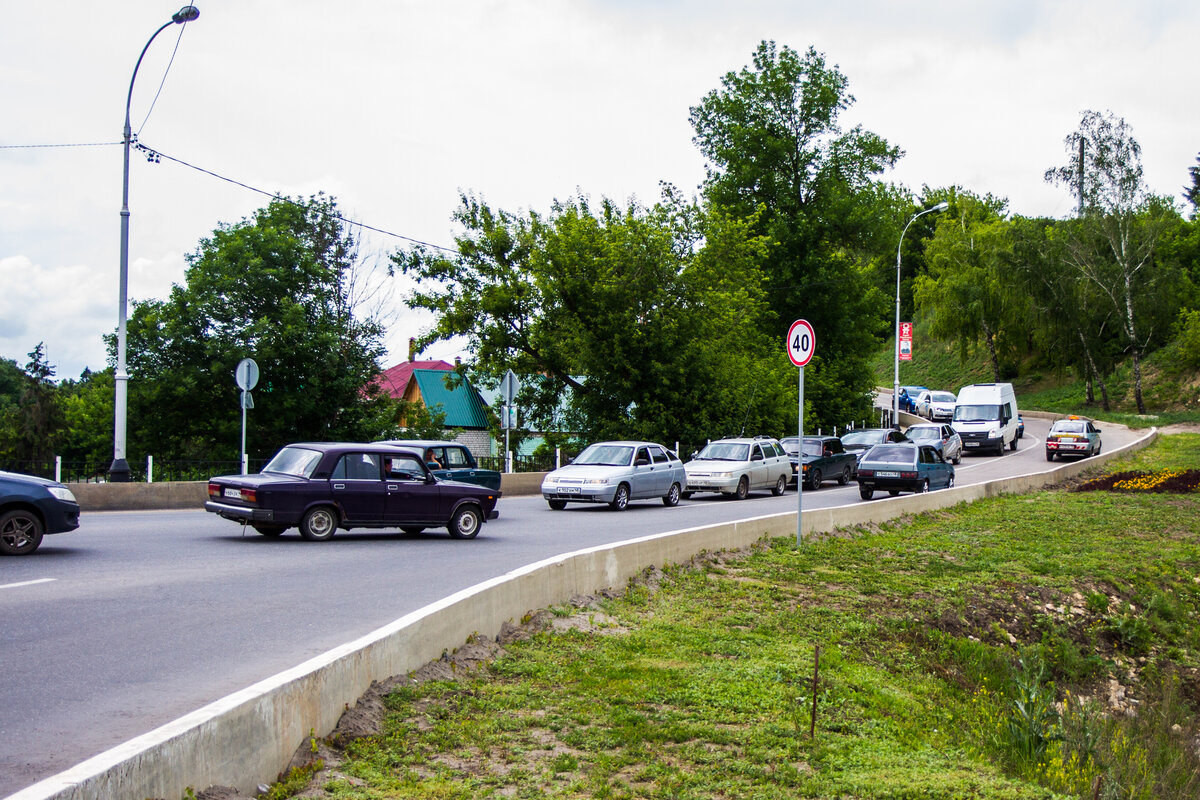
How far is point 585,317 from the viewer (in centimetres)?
3534

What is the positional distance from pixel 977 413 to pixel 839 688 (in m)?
38.9

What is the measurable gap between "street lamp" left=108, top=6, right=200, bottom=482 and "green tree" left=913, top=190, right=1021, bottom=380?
180 ft

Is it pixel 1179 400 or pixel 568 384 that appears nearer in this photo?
pixel 568 384

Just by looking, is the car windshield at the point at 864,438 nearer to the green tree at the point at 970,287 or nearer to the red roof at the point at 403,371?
the green tree at the point at 970,287

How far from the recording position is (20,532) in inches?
448

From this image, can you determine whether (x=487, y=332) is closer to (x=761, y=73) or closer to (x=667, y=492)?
(x=667, y=492)

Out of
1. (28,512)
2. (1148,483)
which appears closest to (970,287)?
(1148,483)

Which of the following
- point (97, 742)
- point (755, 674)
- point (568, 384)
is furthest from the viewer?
point (568, 384)

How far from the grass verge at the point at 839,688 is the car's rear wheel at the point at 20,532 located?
674 cm

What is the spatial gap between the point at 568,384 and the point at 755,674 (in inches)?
1202

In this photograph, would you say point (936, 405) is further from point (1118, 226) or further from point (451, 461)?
point (451, 461)

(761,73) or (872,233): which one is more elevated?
(761,73)

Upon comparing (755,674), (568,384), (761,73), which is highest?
(761,73)

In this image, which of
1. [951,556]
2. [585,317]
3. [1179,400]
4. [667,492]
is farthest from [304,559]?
[1179,400]
